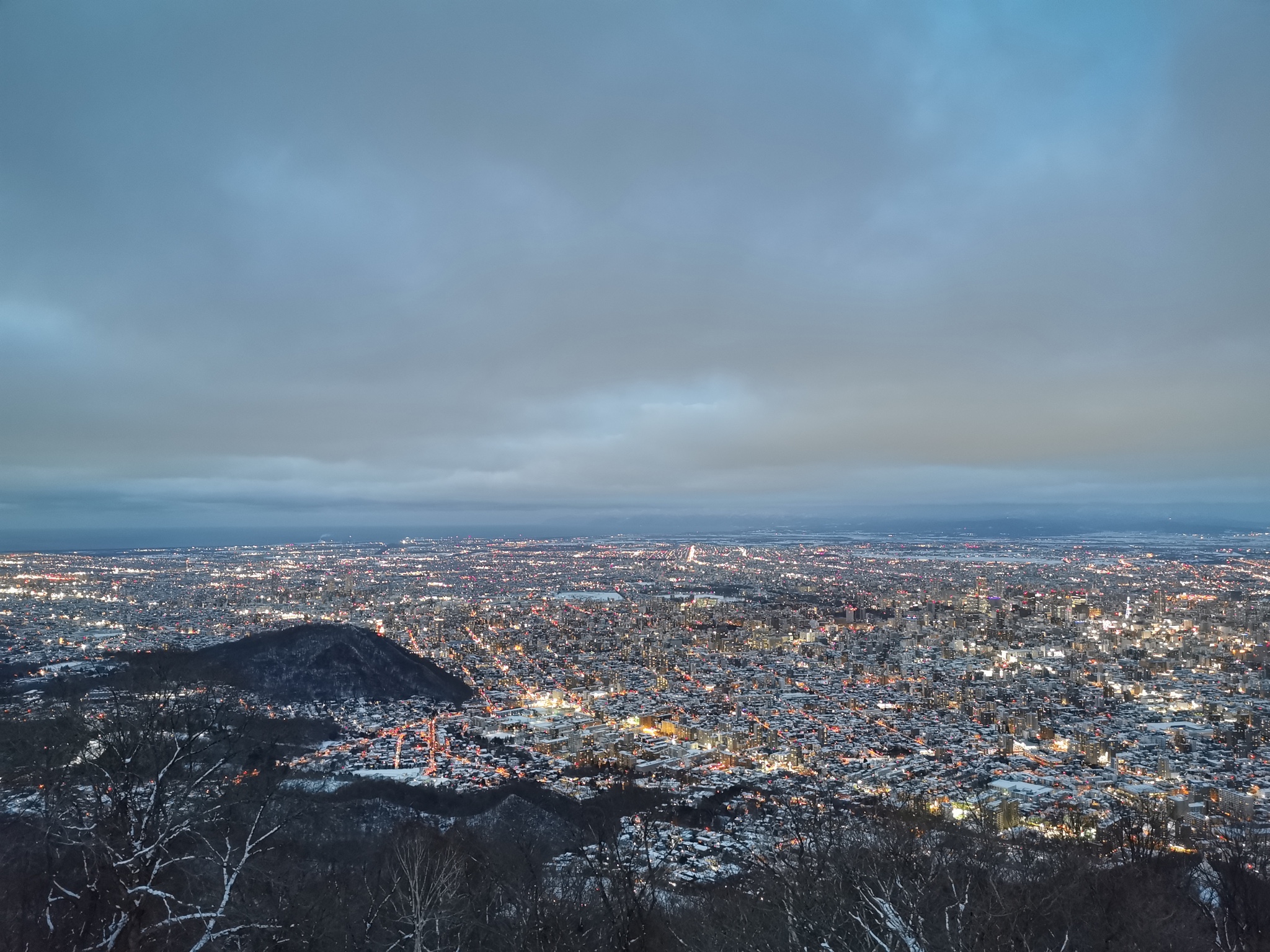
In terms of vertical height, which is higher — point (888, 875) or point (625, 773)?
point (888, 875)

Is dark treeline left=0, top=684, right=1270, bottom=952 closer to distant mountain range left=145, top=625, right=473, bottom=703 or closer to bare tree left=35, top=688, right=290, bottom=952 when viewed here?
bare tree left=35, top=688, right=290, bottom=952

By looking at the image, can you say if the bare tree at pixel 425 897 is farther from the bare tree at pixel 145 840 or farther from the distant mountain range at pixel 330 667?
the distant mountain range at pixel 330 667

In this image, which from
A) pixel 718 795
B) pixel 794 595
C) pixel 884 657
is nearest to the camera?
Answer: pixel 718 795

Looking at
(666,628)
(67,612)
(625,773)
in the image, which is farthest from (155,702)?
(67,612)

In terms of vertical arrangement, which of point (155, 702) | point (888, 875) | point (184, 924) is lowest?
point (184, 924)

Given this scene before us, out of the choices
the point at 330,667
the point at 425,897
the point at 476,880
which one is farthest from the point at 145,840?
the point at 330,667

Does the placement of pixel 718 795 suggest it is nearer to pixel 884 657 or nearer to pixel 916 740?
pixel 916 740

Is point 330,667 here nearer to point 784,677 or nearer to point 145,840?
point 784,677
